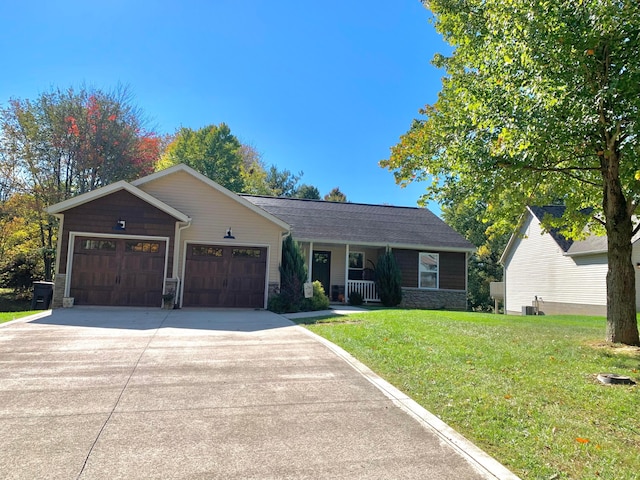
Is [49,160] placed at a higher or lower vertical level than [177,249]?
higher

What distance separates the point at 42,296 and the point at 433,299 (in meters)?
15.4

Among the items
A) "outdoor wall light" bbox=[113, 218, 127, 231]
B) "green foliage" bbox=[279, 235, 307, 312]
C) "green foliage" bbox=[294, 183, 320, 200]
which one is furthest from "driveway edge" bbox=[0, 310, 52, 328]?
"green foliage" bbox=[294, 183, 320, 200]

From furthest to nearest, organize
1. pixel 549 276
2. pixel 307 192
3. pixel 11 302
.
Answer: pixel 307 192 → pixel 549 276 → pixel 11 302

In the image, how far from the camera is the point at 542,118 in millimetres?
6707

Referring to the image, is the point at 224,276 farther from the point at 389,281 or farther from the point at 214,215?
the point at 389,281

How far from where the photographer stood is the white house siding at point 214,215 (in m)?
14.5

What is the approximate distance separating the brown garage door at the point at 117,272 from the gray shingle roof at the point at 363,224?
6.24m

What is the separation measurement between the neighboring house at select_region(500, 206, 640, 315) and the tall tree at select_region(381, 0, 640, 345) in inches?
307

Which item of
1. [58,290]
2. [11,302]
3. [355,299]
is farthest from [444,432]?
[11,302]

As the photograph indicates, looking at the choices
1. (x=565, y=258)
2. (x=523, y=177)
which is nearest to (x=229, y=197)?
(x=523, y=177)

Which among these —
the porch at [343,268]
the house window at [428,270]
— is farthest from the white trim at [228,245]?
the house window at [428,270]

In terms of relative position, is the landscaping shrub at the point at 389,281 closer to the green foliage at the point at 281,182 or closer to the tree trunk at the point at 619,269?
the tree trunk at the point at 619,269

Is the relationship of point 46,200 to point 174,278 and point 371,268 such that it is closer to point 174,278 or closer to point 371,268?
point 174,278

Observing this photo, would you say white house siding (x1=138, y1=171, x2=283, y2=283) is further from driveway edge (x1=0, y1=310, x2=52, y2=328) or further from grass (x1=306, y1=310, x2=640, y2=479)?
grass (x1=306, y1=310, x2=640, y2=479)
